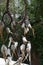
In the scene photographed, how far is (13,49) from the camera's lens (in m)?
0.54

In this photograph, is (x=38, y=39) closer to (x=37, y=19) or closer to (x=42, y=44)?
(x=42, y=44)

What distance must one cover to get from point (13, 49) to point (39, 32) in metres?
1.34

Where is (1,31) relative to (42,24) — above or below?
below

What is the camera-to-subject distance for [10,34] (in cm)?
56

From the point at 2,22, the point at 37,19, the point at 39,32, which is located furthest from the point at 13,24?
the point at 39,32

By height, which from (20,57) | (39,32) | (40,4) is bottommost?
(20,57)

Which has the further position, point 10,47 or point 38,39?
point 38,39

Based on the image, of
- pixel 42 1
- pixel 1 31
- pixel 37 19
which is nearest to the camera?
pixel 1 31

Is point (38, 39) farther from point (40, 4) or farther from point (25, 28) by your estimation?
point (25, 28)

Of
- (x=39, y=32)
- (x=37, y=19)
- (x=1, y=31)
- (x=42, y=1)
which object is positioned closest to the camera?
(x=1, y=31)

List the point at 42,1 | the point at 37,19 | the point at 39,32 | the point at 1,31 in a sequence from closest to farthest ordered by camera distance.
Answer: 1. the point at 1,31
2. the point at 42,1
3. the point at 37,19
4. the point at 39,32

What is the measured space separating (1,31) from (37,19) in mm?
1134

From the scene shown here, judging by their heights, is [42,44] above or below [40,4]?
below

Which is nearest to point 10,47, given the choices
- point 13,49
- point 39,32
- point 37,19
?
point 13,49
